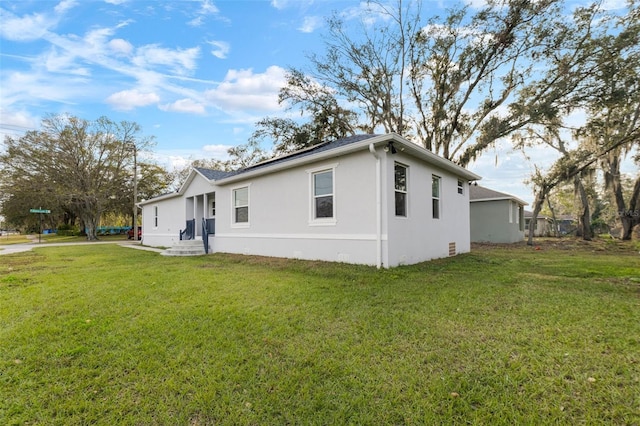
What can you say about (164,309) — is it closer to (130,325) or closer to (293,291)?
(130,325)

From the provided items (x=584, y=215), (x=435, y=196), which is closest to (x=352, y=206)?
(x=435, y=196)

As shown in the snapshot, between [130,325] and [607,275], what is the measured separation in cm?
866

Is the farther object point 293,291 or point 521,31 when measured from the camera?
point 521,31

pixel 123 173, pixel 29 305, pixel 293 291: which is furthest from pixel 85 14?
pixel 123 173

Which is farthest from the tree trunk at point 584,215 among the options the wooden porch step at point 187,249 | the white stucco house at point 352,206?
the wooden porch step at point 187,249

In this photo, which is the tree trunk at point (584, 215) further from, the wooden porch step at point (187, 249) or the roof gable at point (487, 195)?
the wooden porch step at point (187, 249)

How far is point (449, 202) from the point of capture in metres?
9.83

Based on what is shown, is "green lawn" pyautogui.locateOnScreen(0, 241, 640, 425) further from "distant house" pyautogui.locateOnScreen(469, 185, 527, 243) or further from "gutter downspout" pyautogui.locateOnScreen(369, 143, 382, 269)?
"distant house" pyautogui.locateOnScreen(469, 185, 527, 243)

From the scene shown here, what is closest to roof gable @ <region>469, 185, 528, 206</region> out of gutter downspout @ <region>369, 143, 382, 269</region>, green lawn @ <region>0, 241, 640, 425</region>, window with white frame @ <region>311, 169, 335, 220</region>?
green lawn @ <region>0, 241, 640, 425</region>

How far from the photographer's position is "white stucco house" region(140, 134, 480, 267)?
6.85 m

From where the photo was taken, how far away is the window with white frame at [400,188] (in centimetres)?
730

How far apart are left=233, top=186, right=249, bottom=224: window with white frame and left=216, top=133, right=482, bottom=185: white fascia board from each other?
454 millimetres

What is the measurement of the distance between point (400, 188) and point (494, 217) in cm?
1267

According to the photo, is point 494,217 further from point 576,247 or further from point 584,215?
point 584,215
